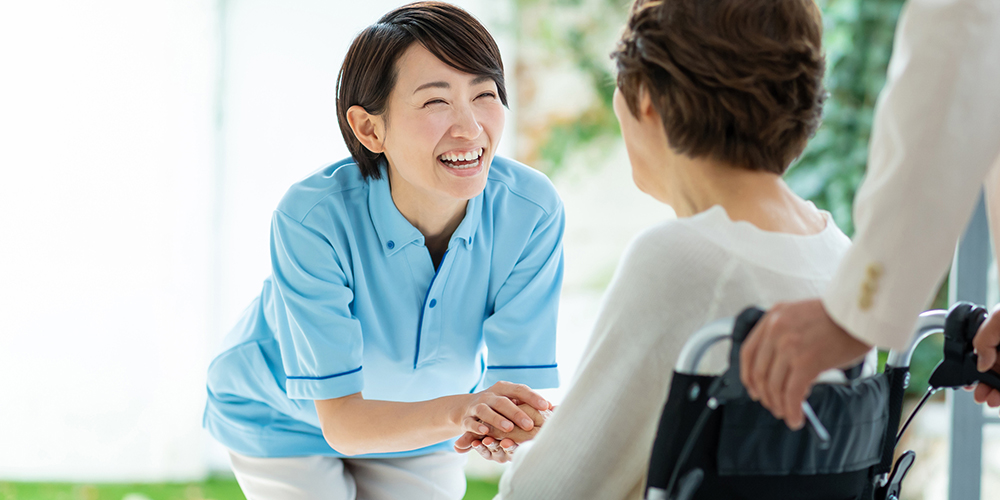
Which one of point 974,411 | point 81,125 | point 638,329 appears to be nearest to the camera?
point 638,329

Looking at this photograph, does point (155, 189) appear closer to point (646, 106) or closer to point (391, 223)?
point (391, 223)

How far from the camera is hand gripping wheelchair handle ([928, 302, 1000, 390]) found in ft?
3.54

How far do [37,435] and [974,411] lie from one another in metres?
3.69

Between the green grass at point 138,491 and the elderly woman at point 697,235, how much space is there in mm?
2666

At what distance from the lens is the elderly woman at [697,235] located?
0.91 metres

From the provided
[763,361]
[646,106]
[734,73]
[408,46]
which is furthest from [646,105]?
[408,46]

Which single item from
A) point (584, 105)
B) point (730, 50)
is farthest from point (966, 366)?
point (584, 105)

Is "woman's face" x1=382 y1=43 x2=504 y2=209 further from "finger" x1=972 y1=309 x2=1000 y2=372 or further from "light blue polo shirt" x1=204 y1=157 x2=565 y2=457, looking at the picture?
"finger" x1=972 y1=309 x2=1000 y2=372

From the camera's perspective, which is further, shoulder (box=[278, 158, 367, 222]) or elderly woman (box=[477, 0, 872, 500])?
shoulder (box=[278, 158, 367, 222])

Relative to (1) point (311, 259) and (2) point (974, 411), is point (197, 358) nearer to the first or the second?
(1) point (311, 259)

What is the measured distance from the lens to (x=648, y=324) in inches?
36.0

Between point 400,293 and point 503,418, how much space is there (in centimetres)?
40

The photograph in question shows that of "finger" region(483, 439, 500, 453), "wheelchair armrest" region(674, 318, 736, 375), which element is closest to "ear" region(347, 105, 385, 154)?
"finger" region(483, 439, 500, 453)

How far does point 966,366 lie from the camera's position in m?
1.09
